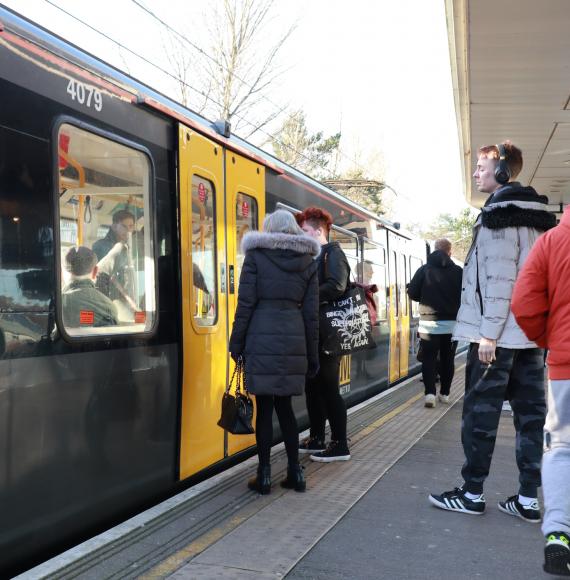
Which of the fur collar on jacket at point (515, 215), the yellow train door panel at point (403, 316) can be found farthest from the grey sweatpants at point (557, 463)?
the yellow train door panel at point (403, 316)

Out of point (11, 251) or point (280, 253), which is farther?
point (280, 253)

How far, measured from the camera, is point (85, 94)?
388cm

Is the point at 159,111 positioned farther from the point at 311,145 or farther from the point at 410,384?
the point at 311,145

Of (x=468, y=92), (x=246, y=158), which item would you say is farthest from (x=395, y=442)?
(x=468, y=92)

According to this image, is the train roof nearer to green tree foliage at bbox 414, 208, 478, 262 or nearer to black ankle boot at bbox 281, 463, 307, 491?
black ankle boot at bbox 281, 463, 307, 491

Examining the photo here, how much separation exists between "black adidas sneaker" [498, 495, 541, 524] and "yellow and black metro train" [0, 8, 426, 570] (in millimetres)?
1852

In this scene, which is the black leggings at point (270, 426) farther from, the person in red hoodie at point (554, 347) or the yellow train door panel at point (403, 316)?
the yellow train door panel at point (403, 316)

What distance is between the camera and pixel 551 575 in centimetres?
342

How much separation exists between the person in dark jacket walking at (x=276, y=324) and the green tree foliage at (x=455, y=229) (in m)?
64.2

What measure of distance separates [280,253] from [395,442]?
234cm

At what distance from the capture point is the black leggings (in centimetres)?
472

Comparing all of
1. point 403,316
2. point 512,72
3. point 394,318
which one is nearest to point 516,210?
point 512,72

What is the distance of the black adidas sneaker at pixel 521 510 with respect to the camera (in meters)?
4.19

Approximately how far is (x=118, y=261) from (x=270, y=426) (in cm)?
139
